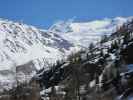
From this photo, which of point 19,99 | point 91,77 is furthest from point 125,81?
point 91,77

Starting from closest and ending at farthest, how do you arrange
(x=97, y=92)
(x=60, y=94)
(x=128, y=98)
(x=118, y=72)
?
(x=128, y=98)
(x=97, y=92)
(x=118, y=72)
(x=60, y=94)

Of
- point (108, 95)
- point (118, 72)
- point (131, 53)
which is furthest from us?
point (131, 53)

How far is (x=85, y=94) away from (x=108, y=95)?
1293 centimetres

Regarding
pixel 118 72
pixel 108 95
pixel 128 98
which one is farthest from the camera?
pixel 118 72

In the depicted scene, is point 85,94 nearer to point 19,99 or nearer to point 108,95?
point 108,95

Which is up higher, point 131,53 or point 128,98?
point 131,53

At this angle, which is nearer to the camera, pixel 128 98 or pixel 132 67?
pixel 128 98

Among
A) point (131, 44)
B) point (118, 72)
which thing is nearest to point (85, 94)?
point (118, 72)

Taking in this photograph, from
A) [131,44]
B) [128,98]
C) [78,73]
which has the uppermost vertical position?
[131,44]

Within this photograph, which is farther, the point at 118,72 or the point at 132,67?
the point at 132,67

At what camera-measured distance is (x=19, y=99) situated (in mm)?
154125

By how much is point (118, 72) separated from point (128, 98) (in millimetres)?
45046

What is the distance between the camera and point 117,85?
13638 cm

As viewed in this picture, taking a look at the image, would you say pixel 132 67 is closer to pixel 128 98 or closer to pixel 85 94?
pixel 85 94
